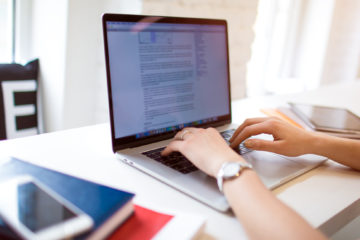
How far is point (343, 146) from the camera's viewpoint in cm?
63

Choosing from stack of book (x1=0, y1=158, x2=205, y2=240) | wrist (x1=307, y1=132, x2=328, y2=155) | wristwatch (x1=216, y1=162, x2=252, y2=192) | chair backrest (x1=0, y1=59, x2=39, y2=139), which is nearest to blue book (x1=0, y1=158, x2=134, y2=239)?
stack of book (x1=0, y1=158, x2=205, y2=240)

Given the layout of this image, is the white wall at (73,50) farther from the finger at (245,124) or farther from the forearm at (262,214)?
the forearm at (262,214)

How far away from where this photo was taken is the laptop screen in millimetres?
574

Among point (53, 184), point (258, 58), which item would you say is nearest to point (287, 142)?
point (53, 184)

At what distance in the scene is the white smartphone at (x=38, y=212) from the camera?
0.29 metres

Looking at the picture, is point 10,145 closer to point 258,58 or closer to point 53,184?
point 53,184

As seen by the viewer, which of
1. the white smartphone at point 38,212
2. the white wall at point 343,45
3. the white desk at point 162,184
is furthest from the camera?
the white wall at point 343,45

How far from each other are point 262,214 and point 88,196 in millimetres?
206

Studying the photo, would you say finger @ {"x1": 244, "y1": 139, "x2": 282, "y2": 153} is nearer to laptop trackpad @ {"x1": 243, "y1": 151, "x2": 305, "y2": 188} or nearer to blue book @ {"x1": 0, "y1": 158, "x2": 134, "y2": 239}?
laptop trackpad @ {"x1": 243, "y1": 151, "x2": 305, "y2": 188}

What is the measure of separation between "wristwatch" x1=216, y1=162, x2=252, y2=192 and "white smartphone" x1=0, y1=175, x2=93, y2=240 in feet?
0.66

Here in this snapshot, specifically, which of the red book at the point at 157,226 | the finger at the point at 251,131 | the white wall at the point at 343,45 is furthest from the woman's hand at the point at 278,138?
the white wall at the point at 343,45

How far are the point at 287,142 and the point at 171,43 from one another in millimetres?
300

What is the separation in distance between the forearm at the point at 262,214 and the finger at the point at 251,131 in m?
0.19

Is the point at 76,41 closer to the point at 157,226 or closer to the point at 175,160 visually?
the point at 175,160
